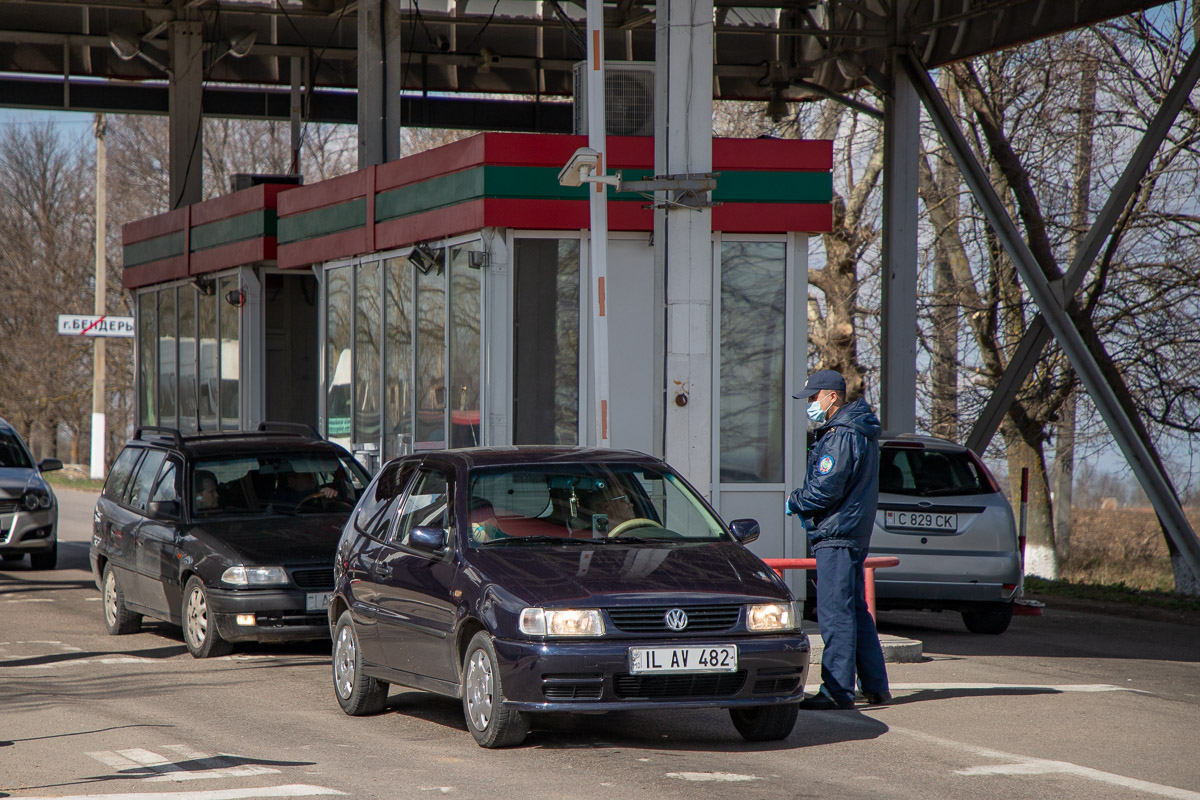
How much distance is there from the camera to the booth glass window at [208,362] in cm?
2170

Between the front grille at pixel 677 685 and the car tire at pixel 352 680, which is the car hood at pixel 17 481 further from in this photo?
the front grille at pixel 677 685

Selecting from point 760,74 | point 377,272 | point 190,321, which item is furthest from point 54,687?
point 760,74

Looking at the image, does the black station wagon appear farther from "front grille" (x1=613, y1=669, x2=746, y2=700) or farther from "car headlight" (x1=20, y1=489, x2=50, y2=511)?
"car headlight" (x1=20, y1=489, x2=50, y2=511)

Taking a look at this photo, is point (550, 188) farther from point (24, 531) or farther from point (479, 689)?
point (24, 531)

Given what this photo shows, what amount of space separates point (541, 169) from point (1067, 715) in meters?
7.11

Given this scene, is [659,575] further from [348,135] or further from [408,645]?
[348,135]

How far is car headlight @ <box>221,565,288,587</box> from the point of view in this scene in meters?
11.2

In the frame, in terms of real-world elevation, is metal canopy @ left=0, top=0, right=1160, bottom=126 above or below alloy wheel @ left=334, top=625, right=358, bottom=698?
above

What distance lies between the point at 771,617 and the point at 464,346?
7666mm

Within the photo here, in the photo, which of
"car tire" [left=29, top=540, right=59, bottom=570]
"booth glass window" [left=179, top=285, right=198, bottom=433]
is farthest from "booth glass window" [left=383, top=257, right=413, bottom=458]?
"booth glass window" [left=179, top=285, right=198, bottom=433]

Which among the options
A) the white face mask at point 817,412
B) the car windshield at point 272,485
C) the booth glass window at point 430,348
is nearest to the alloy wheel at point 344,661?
the white face mask at point 817,412

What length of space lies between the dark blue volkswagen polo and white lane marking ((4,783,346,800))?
112 centimetres

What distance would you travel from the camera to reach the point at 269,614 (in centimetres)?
1127

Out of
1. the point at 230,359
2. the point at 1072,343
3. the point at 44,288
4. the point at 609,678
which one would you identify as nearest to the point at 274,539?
the point at 609,678
